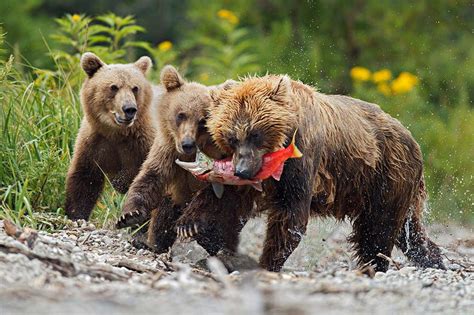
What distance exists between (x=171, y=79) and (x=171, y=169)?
82cm

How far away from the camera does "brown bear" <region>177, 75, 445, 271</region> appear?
666cm

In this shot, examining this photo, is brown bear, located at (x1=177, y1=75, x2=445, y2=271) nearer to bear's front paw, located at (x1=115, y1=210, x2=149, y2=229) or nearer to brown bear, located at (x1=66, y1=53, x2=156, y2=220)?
bear's front paw, located at (x1=115, y1=210, x2=149, y2=229)

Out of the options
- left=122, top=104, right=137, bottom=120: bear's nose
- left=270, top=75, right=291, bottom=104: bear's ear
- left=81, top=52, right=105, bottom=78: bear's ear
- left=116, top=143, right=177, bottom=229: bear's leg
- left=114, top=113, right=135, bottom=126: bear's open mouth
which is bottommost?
left=116, top=143, right=177, bottom=229: bear's leg

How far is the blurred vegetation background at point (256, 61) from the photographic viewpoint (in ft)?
28.5

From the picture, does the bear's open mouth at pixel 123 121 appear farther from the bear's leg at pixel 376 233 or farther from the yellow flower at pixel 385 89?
the yellow flower at pixel 385 89

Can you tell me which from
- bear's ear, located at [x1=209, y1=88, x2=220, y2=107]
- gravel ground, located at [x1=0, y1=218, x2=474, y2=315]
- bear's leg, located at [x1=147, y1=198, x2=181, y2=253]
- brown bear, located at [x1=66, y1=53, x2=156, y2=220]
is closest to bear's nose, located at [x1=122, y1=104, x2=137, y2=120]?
brown bear, located at [x1=66, y1=53, x2=156, y2=220]

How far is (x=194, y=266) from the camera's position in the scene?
717 centimetres

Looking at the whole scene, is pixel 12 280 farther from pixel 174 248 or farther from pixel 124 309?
pixel 174 248

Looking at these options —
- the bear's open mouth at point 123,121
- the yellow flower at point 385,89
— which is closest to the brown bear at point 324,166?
the bear's open mouth at point 123,121

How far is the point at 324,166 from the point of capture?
7.20 meters

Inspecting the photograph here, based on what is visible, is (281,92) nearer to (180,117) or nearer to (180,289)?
(180,117)

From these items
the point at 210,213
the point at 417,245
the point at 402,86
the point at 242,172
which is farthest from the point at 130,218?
the point at 402,86

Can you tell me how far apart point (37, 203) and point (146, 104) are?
3.85 ft

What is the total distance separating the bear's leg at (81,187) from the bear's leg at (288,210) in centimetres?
201
